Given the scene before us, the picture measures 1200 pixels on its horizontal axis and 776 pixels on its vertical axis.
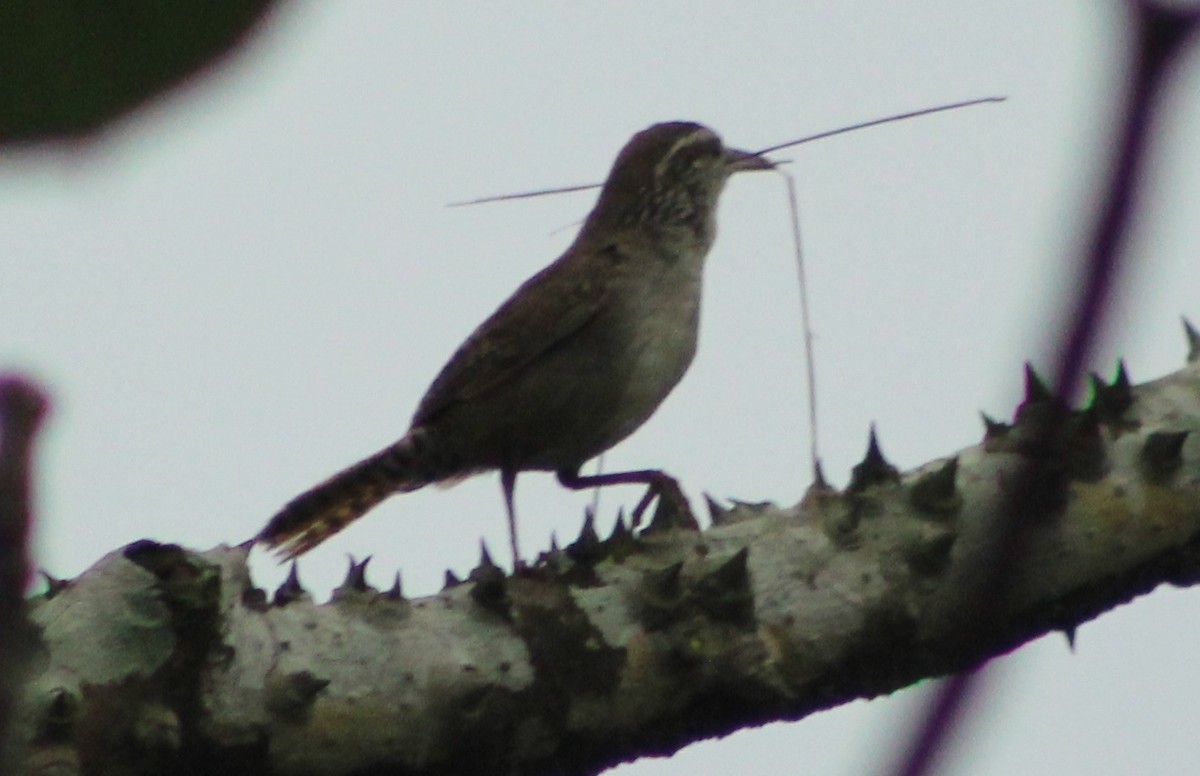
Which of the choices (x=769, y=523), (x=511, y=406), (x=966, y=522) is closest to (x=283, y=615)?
(x=769, y=523)

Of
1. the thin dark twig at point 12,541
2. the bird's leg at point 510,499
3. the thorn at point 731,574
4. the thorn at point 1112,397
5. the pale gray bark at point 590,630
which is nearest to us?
the thin dark twig at point 12,541

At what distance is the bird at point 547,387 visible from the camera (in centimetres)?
473

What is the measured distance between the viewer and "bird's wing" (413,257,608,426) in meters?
4.89

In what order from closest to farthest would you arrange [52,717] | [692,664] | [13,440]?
[13,440] → [52,717] → [692,664]

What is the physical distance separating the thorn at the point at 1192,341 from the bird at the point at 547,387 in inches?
60.4

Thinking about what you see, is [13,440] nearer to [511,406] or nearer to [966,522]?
[966,522]

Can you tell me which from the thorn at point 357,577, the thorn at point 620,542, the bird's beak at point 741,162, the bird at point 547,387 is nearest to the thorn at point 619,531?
the thorn at point 620,542

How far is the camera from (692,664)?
111 inches

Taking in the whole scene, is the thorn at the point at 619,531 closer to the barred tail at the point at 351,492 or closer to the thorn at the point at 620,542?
the thorn at the point at 620,542

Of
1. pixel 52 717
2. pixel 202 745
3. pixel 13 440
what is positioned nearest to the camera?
pixel 13 440

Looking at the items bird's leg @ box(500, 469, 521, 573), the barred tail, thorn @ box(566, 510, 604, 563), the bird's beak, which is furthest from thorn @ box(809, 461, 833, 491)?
the bird's beak

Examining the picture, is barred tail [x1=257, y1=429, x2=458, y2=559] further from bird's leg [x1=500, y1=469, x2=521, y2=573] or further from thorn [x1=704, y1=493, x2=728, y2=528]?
thorn [x1=704, y1=493, x2=728, y2=528]

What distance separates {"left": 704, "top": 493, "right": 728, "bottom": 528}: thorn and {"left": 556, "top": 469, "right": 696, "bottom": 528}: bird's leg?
52 mm

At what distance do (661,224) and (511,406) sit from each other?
93 cm
